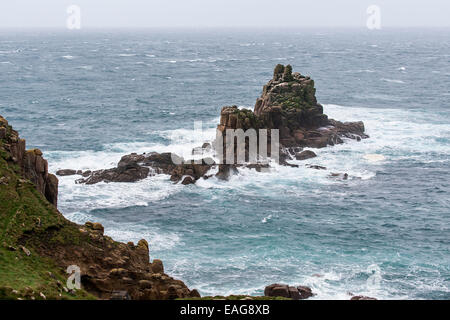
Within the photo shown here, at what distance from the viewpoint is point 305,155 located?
85.1m

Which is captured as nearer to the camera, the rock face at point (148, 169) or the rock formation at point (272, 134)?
the rock face at point (148, 169)

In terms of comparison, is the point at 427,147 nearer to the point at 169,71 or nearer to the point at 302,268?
the point at 302,268

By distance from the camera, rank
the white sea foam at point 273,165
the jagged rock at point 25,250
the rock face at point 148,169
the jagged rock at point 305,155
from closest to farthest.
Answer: the jagged rock at point 25,250
the white sea foam at point 273,165
the rock face at point 148,169
the jagged rock at point 305,155

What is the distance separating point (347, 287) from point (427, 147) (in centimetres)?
5203

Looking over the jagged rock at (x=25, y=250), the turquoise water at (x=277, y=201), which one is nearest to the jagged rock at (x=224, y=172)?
the turquoise water at (x=277, y=201)

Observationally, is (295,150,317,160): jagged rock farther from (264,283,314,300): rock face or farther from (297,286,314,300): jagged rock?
(264,283,314,300): rock face

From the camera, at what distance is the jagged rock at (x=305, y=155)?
84.9m

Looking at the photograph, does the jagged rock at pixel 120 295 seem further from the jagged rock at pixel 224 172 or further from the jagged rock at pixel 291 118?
the jagged rock at pixel 291 118

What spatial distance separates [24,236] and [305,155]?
5354 cm

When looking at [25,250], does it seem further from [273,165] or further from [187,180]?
[273,165]

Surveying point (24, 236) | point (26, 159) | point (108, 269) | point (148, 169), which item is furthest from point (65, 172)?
point (108, 269)

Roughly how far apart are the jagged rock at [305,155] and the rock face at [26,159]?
148 ft

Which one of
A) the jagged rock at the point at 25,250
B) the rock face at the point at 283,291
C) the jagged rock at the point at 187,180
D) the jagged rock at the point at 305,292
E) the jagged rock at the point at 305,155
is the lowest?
the jagged rock at the point at 305,292

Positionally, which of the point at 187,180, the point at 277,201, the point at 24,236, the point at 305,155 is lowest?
the point at 277,201
